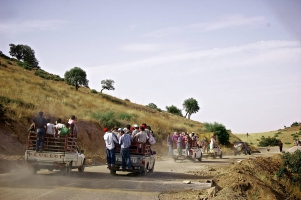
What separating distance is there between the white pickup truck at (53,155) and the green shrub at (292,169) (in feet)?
32.7

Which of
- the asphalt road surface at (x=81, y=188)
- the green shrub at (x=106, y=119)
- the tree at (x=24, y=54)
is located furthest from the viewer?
the tree at (x=24, y=54)

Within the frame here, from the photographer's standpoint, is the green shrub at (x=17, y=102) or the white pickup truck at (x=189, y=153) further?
the white pickup truck at (x=189, y=153)

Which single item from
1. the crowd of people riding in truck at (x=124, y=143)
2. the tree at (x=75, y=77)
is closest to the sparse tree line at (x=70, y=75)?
the tree at (x=75, y=77)

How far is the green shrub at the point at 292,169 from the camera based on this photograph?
18.4 meters

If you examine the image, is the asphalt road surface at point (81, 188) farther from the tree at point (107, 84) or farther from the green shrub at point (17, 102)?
the tree at point (107, 84)

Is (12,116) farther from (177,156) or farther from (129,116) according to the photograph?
(129,116)

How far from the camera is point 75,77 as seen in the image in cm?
7969

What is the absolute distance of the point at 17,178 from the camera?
15164 millimetres

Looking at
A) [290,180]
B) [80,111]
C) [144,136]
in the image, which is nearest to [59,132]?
[144,136]

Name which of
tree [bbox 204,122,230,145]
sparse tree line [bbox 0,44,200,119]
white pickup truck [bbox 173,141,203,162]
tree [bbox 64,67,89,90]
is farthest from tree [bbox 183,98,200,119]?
white pickup truck [bbox 173,141,203,162]

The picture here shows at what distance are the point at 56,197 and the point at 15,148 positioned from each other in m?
14.8

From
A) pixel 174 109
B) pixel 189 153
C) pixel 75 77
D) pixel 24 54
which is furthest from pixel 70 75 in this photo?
pixel 189 153

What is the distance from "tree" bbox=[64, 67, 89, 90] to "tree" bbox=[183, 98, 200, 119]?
1538 inches

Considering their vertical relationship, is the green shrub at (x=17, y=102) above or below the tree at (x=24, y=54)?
below
